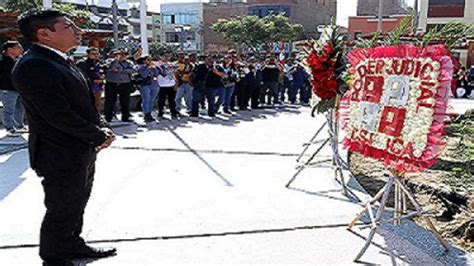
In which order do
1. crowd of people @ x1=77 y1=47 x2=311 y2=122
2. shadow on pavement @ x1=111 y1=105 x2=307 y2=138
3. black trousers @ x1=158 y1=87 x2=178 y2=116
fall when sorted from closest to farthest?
shadow on pavement @ x1=111 y1=105 x2=307 y2=138 < crowd of people @ x1=77 y1=47 x2=311 y2=122 < black trousers @ x1=158 y1=87 x2=178 y2=116

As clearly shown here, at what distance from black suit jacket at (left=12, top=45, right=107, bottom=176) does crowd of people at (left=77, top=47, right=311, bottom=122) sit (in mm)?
4795

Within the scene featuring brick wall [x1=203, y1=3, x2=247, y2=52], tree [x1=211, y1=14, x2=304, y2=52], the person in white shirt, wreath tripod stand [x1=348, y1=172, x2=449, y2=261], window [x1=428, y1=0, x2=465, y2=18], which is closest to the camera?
wreath tripod stand [x1=348, y1=172, x2=449, y2=261]

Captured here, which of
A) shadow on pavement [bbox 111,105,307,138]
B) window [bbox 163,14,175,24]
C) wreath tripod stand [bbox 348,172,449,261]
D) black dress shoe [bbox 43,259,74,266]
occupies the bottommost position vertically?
shadow on pavement [bbox 111,105,307,138]

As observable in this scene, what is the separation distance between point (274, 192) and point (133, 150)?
2.91 m

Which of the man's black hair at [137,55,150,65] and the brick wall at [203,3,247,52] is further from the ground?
the brick wall at [203,3,247,52]

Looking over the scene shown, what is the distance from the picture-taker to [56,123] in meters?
2.79

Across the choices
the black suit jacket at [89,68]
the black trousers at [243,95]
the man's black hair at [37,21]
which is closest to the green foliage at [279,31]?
the black trousers at [243,95]

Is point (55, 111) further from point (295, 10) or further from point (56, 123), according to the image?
point (295, 10)

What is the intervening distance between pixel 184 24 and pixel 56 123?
61790 millimetres

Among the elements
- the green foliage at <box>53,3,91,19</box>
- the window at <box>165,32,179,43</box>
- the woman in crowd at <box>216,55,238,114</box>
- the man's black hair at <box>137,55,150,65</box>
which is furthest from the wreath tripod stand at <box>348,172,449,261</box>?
the window at <box>165,32,179,43</box>

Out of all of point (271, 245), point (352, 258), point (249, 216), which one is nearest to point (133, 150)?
point (249, 216)

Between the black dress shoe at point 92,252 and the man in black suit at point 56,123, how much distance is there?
0.99ft

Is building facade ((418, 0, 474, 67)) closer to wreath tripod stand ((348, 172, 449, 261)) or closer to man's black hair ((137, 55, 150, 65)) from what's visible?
man's black hair ((137, 55, 150, 65))

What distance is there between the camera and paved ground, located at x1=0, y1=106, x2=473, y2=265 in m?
3.51
